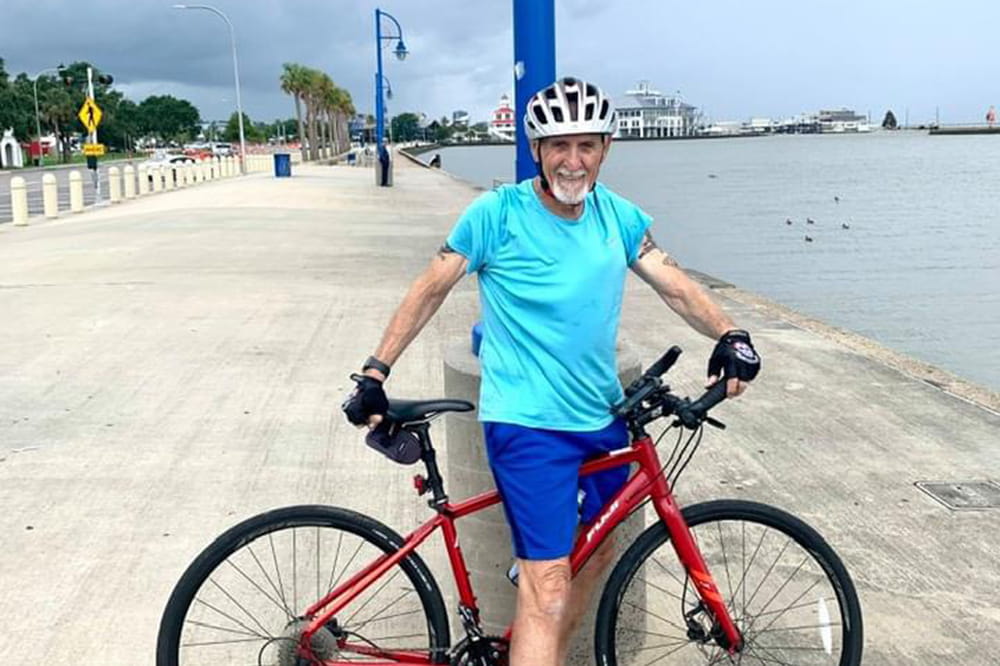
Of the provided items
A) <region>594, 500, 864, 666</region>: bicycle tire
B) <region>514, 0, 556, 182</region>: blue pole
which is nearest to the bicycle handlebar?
<region>594, 500, 864, 666</region>: bicycle tire

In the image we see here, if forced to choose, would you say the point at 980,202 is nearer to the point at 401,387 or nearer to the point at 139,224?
the point at 139,224

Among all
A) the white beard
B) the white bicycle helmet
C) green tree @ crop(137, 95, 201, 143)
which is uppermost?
green tree @ crop(137, 95, 201, 143)

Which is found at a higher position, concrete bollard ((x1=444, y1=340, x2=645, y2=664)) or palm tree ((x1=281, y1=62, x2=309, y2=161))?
palm tree ((x1=281, y1=62, x2=309, y2=161))

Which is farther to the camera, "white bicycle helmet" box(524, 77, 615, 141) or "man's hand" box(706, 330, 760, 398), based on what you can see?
"man's hand" box(706, 330, 760, 398)

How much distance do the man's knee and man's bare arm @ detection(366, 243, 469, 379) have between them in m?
0.67

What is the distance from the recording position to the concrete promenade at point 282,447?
4.10 m

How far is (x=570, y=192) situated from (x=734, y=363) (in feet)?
2.12

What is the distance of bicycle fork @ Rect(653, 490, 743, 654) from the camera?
2.85 meters

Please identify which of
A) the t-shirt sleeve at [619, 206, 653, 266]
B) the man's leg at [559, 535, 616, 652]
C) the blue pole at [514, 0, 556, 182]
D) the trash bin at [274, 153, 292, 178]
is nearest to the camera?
the t-shirt sleeve at [619, 206, 653, 266]

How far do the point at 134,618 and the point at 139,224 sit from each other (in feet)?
51.2

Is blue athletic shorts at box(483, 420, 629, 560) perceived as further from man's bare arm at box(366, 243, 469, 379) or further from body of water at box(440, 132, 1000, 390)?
body of water at box(440, 132, 1000, 390)

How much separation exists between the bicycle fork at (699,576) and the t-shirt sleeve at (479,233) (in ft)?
2.65

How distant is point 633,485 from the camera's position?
112 inches

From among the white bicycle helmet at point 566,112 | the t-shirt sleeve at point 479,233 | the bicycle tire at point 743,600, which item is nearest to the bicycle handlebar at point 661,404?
the bicycle tire at point 743,600
